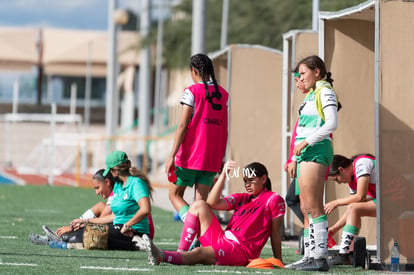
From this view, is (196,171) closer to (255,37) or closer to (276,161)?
(276,161)

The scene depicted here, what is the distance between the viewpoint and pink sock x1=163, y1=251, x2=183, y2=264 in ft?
28.5

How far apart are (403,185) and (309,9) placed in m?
28.1

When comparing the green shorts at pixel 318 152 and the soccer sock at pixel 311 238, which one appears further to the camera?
the soccer sock at pixel 311 238

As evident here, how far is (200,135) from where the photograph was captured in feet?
31.7

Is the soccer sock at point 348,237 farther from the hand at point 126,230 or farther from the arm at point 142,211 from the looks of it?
the hand at point 126,230

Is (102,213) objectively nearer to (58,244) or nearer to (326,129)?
(58,244)

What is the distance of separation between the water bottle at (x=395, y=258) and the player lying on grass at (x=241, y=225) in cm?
98

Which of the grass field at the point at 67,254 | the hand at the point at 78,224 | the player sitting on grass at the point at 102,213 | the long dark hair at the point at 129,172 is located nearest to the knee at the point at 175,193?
the long dark hair at the point at 129,172

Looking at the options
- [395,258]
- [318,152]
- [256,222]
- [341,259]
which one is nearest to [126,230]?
[256,222]

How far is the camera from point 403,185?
941 centimetres

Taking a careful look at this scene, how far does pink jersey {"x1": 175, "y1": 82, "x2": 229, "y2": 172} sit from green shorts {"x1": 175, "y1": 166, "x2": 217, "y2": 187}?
0.08 meters

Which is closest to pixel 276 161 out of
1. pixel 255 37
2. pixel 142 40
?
pixel 255 37

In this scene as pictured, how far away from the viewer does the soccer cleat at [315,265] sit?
875 cm

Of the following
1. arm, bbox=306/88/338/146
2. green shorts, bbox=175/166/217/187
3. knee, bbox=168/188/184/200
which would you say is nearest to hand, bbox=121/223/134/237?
knee, bbox=168/188/184/200
